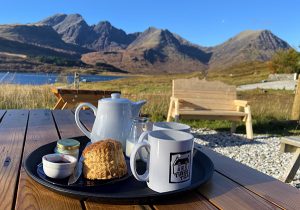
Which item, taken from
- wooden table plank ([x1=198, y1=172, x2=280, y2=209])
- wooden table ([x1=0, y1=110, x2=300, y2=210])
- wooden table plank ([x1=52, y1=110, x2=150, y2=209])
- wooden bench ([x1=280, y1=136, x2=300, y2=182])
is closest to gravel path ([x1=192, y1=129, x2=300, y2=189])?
wooden bench ([x1=280, y1=136, x2=300, y2=182])

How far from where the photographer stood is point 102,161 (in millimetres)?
920

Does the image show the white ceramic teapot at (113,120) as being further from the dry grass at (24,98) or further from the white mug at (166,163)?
the dry grass at (24,98)

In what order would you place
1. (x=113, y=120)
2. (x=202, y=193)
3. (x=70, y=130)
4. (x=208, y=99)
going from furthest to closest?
(x=208, y=99) < (x=70, y=130) < (x=113, y=120) < (x=202, y=193)

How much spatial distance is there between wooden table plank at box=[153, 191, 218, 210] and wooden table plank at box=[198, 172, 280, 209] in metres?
0.03

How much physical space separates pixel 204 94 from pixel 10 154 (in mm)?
4650

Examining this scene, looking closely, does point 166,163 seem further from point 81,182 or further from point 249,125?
point 249,125

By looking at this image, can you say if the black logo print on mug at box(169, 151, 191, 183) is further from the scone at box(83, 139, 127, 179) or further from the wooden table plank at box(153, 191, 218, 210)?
the scone at box(83, 139, 127, 179)

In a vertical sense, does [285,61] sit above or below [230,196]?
above

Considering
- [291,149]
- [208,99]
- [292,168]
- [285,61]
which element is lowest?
[292,168]

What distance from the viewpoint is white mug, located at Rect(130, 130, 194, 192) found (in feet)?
2.83

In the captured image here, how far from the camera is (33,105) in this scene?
609cm

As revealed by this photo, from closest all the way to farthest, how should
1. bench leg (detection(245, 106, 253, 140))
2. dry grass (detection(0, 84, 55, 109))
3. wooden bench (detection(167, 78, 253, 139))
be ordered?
bench leg (detection(245, 106, 253, 140))
wooden bench (detection(167, 78, 253, 139))
dry grass (detection(0, 84, 55, 109))

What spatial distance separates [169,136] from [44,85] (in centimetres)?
760

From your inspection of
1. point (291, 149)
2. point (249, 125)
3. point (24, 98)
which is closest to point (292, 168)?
point (291, 149)
